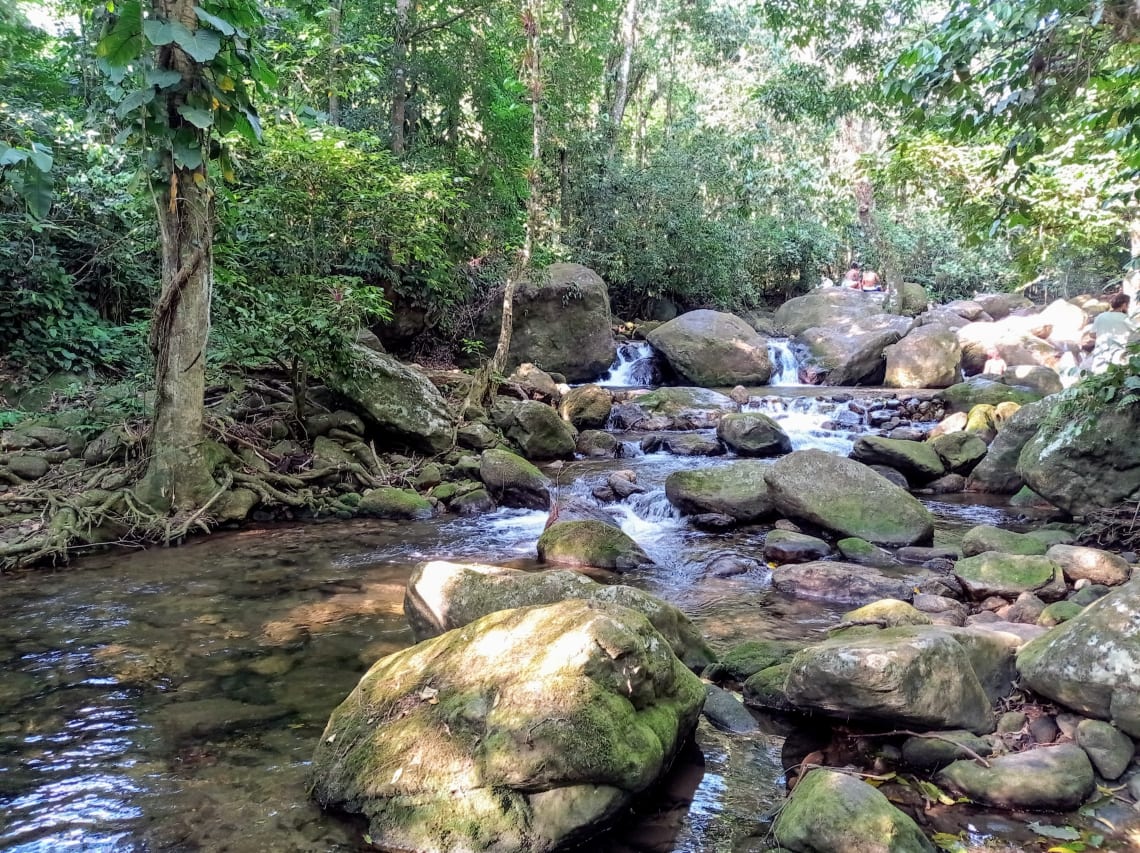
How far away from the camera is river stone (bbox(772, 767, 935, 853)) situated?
8.43 feet

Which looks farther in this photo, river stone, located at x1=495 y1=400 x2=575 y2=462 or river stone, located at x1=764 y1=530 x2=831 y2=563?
river stone, located at x1=495 y1=400 x2=575 y2=462

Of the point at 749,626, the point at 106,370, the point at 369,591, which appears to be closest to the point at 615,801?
the point at 749,626

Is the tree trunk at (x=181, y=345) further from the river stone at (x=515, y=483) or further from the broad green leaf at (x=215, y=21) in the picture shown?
the river stone at (x=515, y=483)

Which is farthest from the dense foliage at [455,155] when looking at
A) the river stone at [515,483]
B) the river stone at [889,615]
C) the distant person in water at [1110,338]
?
the river stone at [889,615]

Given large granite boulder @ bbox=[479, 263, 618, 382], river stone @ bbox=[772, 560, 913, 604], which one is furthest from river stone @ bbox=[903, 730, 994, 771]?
large granite boulder @ bbox=[479, 263, 618, 382]

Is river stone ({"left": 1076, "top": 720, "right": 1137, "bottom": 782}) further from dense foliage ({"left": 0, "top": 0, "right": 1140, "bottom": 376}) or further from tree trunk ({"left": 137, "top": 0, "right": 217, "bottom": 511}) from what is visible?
tree trunk ({"left": 137, "top": 0, "right": 217, "bottom": 511})

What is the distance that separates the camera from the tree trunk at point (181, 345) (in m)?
6.39

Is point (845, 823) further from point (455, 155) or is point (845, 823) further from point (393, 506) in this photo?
point (455, 155)

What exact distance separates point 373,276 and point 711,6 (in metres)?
16.1

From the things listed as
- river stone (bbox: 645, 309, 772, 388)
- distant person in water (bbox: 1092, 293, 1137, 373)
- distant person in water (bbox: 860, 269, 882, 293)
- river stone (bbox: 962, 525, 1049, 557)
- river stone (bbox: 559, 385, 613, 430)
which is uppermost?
distant person in water (bbox: 860, 269, 882, 293)

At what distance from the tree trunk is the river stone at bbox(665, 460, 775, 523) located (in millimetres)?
4790

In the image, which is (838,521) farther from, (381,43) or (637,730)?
(381,43)

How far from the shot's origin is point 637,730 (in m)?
2.98

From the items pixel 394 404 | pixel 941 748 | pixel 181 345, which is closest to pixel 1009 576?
pixel 941 748
